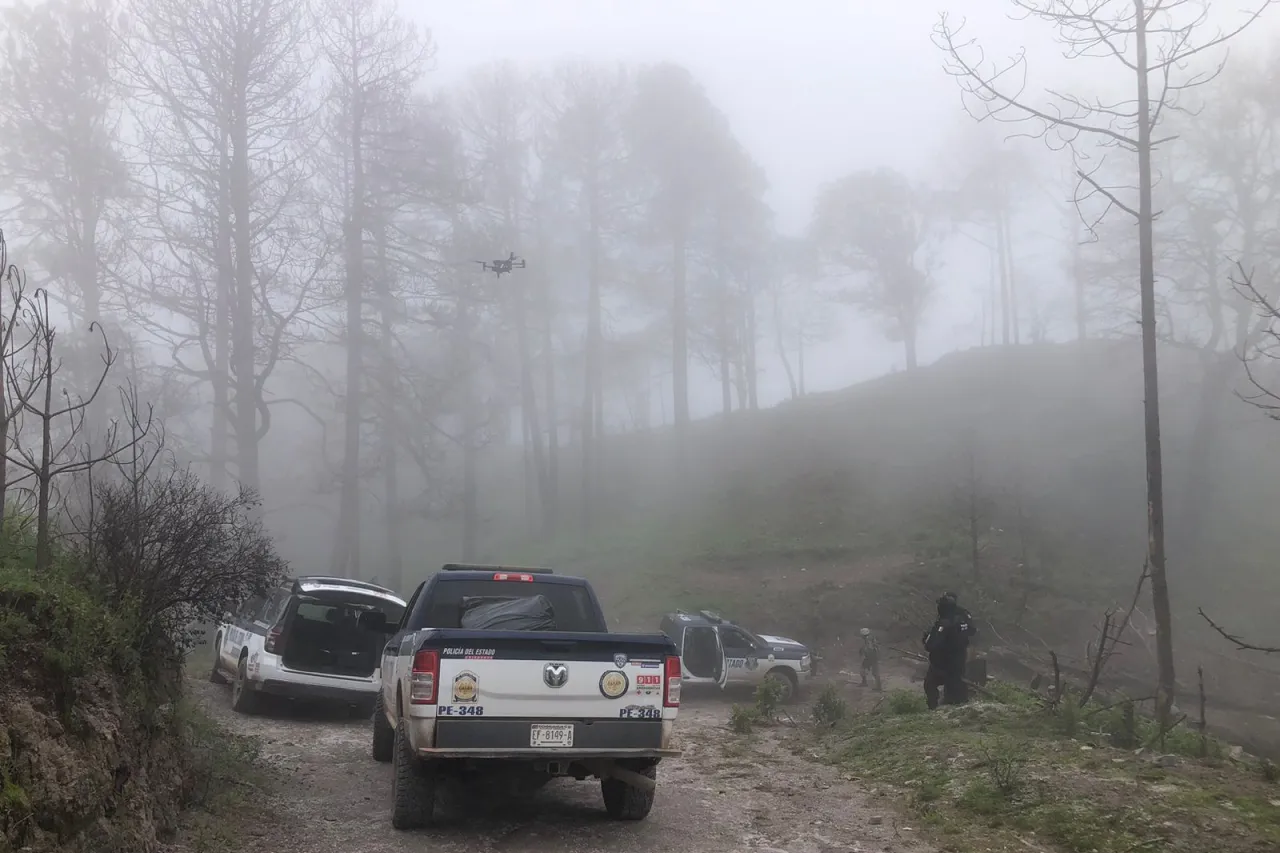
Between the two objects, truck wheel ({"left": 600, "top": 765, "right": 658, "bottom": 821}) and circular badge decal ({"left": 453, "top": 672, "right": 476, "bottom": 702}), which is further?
truck wheel ({"left": 600, "top": 765, "right": 658, "bottom": 821})

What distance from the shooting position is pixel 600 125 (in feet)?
115

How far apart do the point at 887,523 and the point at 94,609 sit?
2591cm

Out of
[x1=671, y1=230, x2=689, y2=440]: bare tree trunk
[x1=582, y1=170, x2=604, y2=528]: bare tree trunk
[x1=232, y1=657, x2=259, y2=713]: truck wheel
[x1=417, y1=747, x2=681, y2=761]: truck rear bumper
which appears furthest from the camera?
[x1=671, y1=230, x2=689, y2=440]: bare tree trunk

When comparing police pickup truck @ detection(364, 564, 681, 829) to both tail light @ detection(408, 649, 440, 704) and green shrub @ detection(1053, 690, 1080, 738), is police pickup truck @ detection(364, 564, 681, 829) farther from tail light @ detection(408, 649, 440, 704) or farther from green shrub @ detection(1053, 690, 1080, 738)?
green shrub @ detection(1053, 690, 1080, 738)

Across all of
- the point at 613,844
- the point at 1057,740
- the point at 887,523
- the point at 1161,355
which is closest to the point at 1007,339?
the point at 1161,355

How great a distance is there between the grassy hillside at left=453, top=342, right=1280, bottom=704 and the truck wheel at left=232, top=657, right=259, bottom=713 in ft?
37.6

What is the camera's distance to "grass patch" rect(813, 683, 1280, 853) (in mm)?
6566

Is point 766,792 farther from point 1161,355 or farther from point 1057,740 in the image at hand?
point 1161,355

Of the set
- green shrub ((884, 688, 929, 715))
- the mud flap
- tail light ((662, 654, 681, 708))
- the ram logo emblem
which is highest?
the ram logo emblem

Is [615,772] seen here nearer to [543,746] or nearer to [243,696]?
[543,746]

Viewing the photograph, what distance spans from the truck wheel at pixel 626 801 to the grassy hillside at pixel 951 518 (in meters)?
10.7

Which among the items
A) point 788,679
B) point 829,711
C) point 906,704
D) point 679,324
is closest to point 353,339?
point 679,324

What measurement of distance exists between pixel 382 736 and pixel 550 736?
3.72 m

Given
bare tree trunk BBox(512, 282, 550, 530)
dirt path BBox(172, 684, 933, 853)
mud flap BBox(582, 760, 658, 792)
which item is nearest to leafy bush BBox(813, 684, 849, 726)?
dirt path BBox(172, 684, 933, 853)
